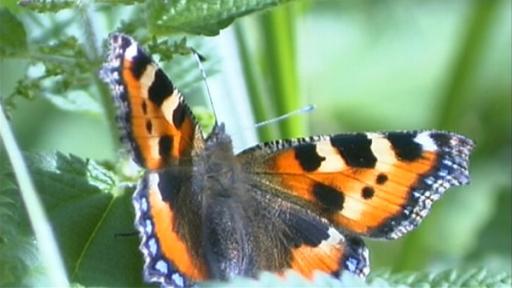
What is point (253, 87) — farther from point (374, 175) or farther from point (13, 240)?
point (13, 240)

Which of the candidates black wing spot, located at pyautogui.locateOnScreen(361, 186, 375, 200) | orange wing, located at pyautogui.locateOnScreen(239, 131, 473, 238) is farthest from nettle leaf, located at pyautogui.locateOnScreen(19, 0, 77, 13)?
black wing spot, located at pyautogui.locateOnScreen(361, 186, 375, 200)

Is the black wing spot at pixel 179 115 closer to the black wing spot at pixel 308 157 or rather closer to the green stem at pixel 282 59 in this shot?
the black wing spot at pixel 308 157

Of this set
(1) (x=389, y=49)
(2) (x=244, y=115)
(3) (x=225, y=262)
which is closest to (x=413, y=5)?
(1) (x=389, y=49)

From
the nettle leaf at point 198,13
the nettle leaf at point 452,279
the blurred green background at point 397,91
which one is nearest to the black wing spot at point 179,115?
the nettle leaf at point 198,13

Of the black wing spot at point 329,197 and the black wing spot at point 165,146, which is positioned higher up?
the black wing spot at point 165,146

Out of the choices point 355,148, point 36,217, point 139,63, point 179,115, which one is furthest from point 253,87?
point 36,217

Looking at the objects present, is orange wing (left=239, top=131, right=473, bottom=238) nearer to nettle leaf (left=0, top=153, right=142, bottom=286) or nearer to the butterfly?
the butterfly

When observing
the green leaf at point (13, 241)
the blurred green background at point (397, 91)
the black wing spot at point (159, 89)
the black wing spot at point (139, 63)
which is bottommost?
the blurred green background at point (397, 91)
